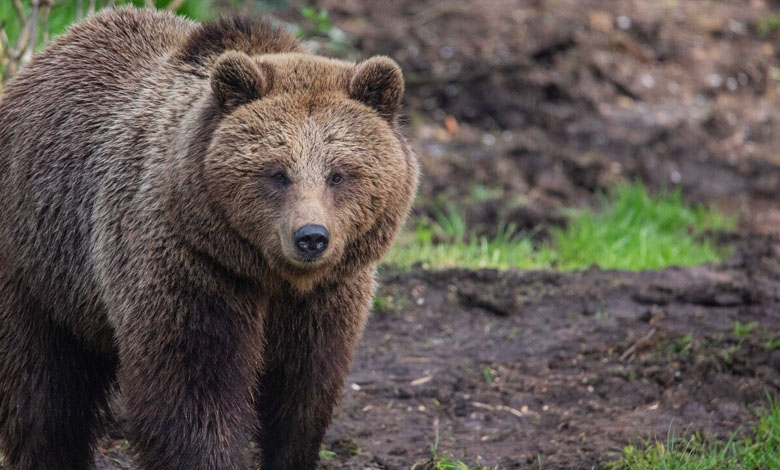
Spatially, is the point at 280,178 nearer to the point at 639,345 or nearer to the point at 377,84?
the point at 377,84

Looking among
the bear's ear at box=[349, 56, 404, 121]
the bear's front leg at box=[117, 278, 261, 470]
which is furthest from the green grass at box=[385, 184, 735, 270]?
A: the bear's front leg at box=[117, 278, 261, 470]

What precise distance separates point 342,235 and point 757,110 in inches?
315

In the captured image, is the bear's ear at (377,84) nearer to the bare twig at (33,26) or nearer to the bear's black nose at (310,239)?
the bear's black nose at (310,239)

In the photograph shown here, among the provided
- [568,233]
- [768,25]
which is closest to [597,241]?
[568,233]

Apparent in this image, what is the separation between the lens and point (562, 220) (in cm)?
926

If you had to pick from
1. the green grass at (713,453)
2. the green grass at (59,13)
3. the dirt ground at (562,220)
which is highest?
the green grass at (59,13)

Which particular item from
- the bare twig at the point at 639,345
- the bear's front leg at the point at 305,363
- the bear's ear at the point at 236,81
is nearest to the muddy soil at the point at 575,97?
the bare twig at the point at 639,345

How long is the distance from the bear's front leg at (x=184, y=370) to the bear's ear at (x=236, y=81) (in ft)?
2.58

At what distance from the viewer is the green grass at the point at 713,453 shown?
524cm

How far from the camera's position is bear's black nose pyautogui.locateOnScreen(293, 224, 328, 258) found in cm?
435

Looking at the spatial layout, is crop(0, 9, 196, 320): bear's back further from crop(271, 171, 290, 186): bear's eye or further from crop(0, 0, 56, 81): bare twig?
crop(0, 0, 56, 81): bare twig

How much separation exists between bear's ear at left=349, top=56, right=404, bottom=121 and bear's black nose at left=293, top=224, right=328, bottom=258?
2.55 feet

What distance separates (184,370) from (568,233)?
4991 millimetres

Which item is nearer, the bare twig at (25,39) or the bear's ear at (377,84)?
the bear's ear at (377,84)
